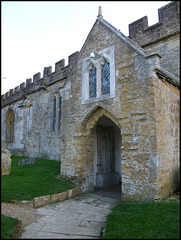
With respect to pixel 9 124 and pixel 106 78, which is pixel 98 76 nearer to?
pixel 106 78

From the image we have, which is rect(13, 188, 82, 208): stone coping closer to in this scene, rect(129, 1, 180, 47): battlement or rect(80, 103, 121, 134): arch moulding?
rect(80, 103, 121, 134): arch moulding

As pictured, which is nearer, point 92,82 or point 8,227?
point 8,227

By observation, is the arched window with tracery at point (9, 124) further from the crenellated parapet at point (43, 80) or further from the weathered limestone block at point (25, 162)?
the weathered limestone block at point (25, 162)

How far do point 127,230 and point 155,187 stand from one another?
5.29ft

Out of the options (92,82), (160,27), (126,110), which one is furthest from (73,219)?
(160,27)

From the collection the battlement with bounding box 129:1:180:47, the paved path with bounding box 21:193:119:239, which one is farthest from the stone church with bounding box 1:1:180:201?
the paved path with bounding box 21:193:119:239

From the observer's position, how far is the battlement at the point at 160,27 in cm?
816

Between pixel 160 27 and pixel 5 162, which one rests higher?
pixel 160 27

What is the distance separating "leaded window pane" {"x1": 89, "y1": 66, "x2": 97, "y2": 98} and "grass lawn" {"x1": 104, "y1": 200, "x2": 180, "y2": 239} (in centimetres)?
393

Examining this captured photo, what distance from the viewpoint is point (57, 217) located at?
4.66m

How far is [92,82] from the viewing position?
6.90 m

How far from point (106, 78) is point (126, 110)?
153 centimetres

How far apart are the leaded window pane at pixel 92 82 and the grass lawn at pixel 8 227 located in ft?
14.6

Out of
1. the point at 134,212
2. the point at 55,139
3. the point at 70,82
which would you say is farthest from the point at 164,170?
the point at 55,139
